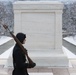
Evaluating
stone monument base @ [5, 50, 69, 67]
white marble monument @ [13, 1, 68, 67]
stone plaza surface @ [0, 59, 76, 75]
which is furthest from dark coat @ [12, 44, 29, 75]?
white marble monument @ [13, 1, 68, 67]

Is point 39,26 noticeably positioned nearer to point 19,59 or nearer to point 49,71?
point 49,71

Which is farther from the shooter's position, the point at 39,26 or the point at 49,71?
the point at 39,26

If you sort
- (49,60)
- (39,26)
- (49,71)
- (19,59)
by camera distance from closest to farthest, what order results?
(19,59) < (49,71) < (49,60) < (39,26)

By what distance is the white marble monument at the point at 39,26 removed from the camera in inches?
416

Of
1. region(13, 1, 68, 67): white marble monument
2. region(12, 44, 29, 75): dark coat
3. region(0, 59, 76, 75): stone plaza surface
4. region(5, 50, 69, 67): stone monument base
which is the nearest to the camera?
region(12, 44, 29, 75): dark coat

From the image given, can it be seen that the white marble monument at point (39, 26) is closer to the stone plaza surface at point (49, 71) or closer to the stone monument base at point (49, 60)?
the stone monument base at point (49, 60)

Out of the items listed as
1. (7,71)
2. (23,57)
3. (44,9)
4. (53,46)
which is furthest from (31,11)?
(23,57)

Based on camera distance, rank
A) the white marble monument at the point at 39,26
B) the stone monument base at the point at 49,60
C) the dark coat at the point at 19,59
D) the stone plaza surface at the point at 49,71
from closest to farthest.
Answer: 1. the dark coat at the point at 19,59
2. the stone plaza surface at the point at 49,71
3. the stone monument base at the point at 49,60
4. the white marble monument at the point at 39,26

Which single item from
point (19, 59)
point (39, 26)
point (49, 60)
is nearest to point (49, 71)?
point (49, 60)

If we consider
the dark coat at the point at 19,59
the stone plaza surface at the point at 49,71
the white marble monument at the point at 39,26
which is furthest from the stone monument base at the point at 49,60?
the dark coat at the point at 19,59

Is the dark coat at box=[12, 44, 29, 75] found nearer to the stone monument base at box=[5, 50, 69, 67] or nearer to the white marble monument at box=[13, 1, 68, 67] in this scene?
the stone monument base at box=[5, 50, 69, 67]

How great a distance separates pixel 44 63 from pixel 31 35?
1.02 meters

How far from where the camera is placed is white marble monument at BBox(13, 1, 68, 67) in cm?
1056

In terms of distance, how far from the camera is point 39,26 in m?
10.6
